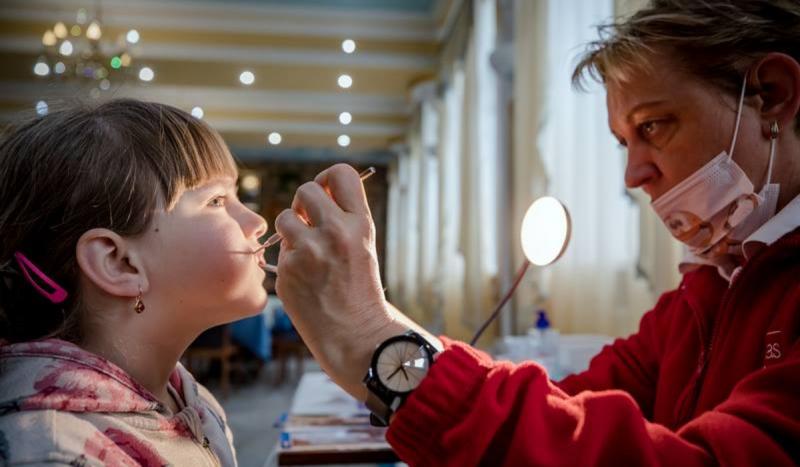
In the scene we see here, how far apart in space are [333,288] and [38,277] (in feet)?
1.35

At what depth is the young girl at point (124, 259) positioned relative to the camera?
77cm

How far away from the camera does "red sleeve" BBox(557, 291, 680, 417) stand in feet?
3.60

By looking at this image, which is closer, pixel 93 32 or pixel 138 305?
pixel 138 305

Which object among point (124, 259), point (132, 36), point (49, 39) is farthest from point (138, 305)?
point (132, 36)

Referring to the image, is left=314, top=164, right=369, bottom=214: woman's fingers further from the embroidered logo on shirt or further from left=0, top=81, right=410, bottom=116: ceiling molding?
left=0, top=81, right=410, bottom=116: ceiling molding

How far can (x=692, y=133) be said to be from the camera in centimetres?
87

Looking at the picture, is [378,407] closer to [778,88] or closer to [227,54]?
[778,88]

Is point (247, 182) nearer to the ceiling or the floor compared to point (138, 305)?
nearer to the ceiling

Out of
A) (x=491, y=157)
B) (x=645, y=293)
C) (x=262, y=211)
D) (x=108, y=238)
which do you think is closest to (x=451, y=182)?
(x=491, y=157)

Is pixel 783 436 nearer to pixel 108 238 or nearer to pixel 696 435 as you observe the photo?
pixel 696 435

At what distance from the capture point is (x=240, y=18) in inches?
174

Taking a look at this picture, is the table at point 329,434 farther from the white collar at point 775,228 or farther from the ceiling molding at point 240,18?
the ceiling molding at point 240,18

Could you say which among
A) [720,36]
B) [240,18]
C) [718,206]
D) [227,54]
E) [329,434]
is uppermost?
[240,18]

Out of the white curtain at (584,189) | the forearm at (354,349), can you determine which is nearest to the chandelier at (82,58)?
the white curtain at (584,189)
